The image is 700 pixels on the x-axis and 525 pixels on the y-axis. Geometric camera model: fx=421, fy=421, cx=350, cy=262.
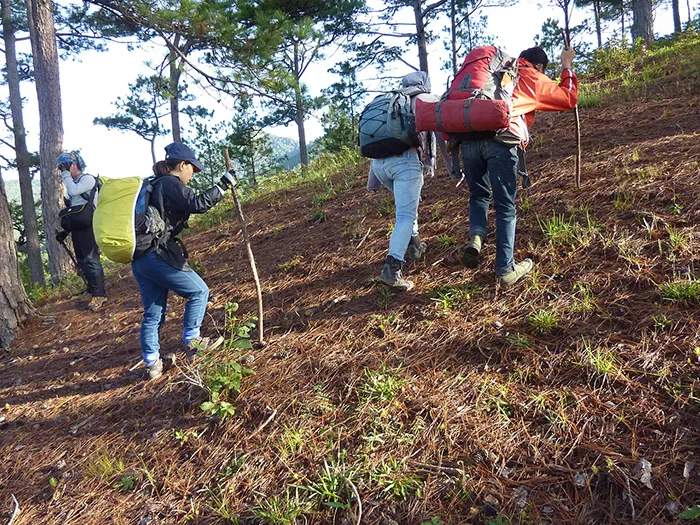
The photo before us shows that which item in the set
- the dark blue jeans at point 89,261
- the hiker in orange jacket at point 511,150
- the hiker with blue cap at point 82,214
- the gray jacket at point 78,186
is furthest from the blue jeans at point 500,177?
the dark blue jeans at point 89,261

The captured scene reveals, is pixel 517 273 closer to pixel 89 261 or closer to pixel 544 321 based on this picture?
pixel 544 321

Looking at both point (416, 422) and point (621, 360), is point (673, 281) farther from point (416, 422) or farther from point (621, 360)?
point (416, 422)

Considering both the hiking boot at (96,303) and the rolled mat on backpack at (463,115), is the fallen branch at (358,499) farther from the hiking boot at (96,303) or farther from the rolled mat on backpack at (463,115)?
the hiking boot at (96,303)

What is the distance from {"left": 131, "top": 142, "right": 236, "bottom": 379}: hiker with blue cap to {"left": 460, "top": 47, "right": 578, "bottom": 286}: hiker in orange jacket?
6.44ft

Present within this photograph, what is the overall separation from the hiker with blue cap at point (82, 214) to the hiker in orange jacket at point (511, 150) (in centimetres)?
531

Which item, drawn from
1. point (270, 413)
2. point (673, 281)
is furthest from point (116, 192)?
point (673, 281)

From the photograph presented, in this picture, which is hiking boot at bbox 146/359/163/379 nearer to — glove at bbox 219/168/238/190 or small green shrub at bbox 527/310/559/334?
glove at bbox 219/168/238/190

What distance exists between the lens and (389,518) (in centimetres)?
197

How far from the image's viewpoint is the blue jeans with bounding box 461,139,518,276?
3.15 m

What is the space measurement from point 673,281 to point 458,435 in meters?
1.78

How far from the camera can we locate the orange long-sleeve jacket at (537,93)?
3.17m

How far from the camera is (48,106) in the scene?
28.6 ft

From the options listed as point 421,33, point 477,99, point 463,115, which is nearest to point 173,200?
point 463,115

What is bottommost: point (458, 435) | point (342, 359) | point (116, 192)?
point (458, 435)
